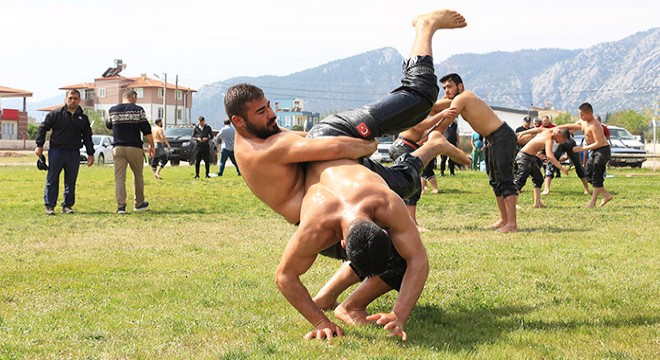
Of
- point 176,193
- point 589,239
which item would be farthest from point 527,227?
point 176,193

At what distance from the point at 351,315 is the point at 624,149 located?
33.9 meters

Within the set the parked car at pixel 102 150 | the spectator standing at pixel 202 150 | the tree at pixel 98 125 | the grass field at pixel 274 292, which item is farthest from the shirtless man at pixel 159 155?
the tree at pixel 98 125

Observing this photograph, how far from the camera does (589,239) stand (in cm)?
959

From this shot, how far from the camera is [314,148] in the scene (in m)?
4.93

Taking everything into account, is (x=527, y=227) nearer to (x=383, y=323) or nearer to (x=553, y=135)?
(x=553, y=135)

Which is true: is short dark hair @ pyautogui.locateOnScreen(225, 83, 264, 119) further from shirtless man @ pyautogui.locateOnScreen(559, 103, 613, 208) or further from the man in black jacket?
shirtless man @ pyautogui.locateOnScreen(559, 103, 613, 208)

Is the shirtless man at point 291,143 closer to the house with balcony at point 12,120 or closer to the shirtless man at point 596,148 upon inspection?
the shirtless man at point 596,148

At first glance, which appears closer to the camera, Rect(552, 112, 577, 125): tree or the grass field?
the grass field

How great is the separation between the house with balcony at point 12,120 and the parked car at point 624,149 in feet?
259

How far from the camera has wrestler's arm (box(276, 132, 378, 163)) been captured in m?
4.94

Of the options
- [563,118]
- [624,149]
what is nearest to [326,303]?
[624,149]

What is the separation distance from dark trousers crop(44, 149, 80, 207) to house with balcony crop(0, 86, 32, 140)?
302 feet

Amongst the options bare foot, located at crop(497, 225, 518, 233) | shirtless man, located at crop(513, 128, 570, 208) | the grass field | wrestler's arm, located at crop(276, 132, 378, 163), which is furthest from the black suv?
wrestler's arm, located at crop(276, 132, 378, 163)

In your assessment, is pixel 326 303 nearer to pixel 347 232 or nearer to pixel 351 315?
pixel 351 315
